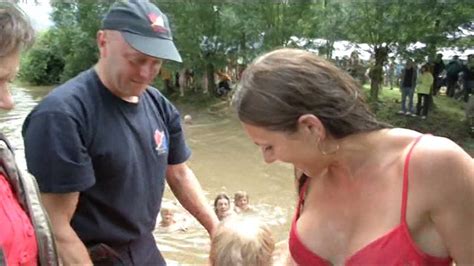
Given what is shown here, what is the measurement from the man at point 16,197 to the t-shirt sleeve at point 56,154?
0.50ft

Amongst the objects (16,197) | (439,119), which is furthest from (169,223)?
(439,119)

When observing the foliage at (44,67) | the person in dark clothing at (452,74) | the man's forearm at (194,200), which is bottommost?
the foliage at (44,67)

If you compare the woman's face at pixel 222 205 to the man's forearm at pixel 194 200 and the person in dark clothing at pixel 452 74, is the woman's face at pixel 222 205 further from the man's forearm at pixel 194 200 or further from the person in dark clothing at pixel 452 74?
the person in dark clothing at pixel 452 74

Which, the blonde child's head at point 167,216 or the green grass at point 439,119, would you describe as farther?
the green grass at point 439,119

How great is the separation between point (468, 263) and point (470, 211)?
139 millimetres

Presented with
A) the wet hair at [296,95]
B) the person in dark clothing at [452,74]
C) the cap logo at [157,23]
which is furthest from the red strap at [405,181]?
the person in dark clothing at [452,74]

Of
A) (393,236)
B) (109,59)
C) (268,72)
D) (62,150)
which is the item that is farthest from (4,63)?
(393,236)

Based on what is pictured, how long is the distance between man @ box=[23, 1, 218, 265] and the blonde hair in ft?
1.02

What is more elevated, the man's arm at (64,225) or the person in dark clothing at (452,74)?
the man's arm at (64,225)

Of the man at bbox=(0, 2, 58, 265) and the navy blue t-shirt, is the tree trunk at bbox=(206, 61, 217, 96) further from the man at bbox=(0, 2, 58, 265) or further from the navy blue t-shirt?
the man at bbox=(0, 2, 58, 265)

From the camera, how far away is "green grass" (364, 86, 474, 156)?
1206 cm

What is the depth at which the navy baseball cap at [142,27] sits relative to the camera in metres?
2.17

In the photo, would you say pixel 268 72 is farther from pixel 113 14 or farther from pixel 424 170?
pixel 113 14

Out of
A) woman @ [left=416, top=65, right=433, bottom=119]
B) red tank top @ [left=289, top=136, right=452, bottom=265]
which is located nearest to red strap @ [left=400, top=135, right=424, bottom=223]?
red tank top @ [left=289, top=136, right=452, bottom=265]
